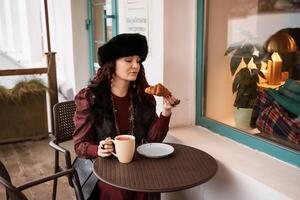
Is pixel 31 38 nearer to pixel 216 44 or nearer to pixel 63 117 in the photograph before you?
pixel 63 117

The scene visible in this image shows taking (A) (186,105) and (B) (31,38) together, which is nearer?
(A) (186,105)

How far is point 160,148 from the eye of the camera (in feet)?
5.28

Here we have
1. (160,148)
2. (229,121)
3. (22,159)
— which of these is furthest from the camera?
(22,159)

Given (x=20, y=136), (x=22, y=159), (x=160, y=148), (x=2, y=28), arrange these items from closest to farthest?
1. (x=160, y=148)
2. (x=22, y=159)
3. (x=20, y=136)
4. (x=2, y=28)

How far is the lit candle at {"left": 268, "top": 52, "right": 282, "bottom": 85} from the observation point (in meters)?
1.60

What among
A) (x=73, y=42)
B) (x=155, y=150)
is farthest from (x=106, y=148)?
(x=73, y=42)

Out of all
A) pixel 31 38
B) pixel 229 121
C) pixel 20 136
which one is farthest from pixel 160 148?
pixel 31 38

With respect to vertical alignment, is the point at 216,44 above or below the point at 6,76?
above

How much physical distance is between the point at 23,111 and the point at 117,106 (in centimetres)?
249

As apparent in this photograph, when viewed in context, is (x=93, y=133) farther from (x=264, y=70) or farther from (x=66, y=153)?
(x=264, y=70)

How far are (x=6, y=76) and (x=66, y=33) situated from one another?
2.78ft

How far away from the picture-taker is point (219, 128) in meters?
1.94

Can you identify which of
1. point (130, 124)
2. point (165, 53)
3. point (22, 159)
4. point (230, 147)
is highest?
point (165, 53)

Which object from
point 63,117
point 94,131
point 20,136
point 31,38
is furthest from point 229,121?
point 31,38
